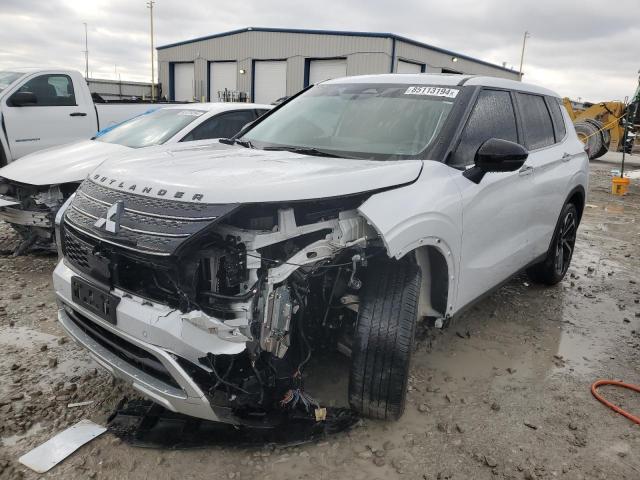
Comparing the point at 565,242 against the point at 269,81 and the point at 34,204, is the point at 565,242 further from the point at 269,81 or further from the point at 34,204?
the point at 269,81

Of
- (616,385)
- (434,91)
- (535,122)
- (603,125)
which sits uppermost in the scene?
(434,91)

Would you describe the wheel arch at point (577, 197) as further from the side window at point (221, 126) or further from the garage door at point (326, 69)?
the garage door at point (326, 69)

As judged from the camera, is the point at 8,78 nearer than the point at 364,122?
No

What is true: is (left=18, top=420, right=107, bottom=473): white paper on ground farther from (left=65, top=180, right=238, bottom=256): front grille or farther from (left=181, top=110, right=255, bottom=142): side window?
(left=181, top=110, right=255, bottom=142): side window

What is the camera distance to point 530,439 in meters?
2.84

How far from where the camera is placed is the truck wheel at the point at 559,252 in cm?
478

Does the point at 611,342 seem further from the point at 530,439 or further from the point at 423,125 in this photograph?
the point at 423,125

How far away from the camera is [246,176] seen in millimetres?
2406

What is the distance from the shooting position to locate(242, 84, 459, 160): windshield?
3.20m

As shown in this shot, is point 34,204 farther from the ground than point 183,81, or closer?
closer

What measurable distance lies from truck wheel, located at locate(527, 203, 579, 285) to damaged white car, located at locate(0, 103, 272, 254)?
328 centimetres

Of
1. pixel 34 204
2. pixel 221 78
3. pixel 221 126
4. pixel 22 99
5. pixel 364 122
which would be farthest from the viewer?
pixel 221 78

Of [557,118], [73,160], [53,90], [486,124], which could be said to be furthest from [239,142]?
[53,90]

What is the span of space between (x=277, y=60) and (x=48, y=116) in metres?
19.3
